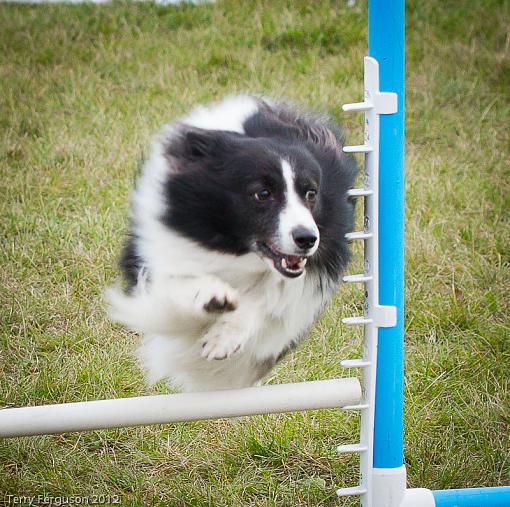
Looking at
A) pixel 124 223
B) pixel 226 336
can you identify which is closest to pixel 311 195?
pixel 226 336

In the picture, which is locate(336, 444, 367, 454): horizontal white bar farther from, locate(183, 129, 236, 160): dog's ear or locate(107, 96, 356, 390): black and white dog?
locate(183, 129, 236, 160): dog's ear

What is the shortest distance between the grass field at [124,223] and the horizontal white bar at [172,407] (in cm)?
62

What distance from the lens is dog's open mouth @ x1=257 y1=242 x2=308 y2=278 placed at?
300cm

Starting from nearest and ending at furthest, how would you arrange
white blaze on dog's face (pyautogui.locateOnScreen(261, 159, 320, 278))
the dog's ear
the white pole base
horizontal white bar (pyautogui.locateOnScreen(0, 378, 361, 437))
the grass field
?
horizontal white bar (pyautogui.locateOnScreen(0, 378, 361, 437)), white blaze on dog's face (pyautogui.locateOnScreen(261, 159, 320, 278)), the white pole base, the dog's ear, the grass field

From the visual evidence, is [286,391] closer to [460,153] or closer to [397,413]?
[397,413]

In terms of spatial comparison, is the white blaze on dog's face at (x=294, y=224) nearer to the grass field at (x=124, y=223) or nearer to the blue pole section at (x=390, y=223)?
the blue pole section at (x=390, y=223)

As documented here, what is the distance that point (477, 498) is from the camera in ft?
9.93

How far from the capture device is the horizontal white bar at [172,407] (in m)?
2.77

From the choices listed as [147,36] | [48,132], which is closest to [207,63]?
[147,36]

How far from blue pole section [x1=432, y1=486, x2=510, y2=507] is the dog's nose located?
3.01ft

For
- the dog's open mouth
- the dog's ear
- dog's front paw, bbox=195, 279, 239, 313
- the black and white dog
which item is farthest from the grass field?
the dog's ear

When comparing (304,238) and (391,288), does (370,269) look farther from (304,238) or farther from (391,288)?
(304,238)

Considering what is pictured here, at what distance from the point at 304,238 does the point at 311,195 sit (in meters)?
0.24

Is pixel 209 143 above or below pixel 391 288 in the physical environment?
above
